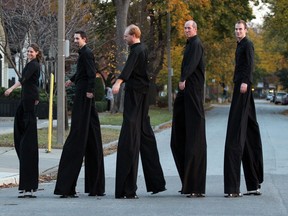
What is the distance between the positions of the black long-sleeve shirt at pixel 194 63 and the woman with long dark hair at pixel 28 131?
2.16m

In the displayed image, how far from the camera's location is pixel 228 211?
9172mm

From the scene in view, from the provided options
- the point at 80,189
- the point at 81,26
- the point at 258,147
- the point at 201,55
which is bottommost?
the point at 80,189

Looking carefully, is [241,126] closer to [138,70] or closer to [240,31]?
[240,31]

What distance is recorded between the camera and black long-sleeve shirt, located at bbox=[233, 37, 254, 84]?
10.5m

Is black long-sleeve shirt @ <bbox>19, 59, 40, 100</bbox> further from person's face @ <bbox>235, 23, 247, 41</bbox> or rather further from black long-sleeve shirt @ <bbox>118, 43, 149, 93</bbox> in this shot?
person's face @ <bbox>235, 23, 247, 41</bbox>

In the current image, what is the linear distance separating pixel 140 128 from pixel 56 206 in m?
1.60

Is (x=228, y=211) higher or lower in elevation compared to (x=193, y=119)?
lower

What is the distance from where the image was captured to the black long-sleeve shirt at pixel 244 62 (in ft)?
34.5

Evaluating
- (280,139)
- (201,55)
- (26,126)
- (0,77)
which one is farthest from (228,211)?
(0,77)

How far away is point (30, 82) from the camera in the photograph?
36.4 feet

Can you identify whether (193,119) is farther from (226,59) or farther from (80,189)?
(226,59)

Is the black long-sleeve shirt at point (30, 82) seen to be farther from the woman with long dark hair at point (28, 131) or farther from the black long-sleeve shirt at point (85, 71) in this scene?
the black long-sleeve shirt at point (85, 71)

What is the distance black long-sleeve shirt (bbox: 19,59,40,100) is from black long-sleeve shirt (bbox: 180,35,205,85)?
213cm

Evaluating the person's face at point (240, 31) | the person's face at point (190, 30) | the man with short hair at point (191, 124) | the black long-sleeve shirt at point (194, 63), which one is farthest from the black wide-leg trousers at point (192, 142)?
the person's face at point (240, 31)
